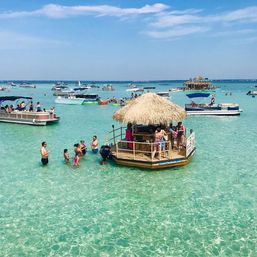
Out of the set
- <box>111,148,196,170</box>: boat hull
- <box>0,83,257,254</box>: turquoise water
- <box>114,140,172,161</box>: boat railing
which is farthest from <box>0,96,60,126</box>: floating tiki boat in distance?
<box>111,148,196,170</box>: boat hull

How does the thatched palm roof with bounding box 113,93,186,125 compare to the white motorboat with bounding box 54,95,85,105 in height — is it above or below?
Result: above

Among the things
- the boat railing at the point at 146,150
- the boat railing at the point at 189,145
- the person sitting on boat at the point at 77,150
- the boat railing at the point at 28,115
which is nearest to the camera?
Answer: the boat railing at the point at 146,150

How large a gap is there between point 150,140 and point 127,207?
20.3 feet

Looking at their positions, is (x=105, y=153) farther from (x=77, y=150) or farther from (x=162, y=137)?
(x=162, y=137)

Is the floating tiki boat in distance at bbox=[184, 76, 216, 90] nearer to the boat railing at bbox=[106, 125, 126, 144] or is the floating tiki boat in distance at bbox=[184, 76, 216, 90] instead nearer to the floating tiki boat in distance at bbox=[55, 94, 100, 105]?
the floating tiki boat in distance at bbox=[55, 94, 100, 105]

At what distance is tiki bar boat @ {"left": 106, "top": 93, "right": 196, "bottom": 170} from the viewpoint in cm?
1667

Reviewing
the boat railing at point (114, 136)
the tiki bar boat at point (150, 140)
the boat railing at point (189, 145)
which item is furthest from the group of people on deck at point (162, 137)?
the boat railing at point (114, 136)

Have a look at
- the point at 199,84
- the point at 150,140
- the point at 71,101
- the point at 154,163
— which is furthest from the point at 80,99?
the point at 199,84

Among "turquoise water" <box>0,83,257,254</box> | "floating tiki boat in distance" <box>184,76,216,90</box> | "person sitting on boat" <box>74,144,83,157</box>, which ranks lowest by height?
"turquoise water" <box>0,83,257,254</box>

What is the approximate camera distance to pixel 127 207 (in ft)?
40.2

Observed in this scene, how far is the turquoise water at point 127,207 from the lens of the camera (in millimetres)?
9578

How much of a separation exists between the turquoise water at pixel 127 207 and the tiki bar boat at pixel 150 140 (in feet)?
1.80

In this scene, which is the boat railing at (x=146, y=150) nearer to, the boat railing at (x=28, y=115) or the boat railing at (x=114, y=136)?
the boat railing at (x=114, y=136)

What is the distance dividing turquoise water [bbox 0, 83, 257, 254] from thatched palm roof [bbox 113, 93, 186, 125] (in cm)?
279
